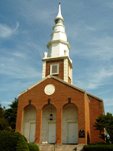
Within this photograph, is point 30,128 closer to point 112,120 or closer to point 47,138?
point 47,138

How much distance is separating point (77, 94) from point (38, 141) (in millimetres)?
7524

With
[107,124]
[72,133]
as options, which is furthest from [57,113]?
[107,124]

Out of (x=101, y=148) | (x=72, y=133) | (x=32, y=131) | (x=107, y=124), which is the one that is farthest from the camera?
(x=32, y=131)

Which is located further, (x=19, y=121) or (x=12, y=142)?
(x=19, y=121)

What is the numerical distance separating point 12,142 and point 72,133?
12826mm

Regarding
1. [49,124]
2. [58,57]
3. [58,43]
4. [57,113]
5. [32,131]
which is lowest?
[32,131]

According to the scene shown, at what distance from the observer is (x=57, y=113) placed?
114 ft

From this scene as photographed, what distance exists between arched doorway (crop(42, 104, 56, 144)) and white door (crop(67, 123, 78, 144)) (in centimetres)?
190

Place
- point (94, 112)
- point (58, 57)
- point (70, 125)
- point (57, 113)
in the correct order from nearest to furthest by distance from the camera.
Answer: point (57, 113), point (70, 125), point (94, 112), point (58, 57)

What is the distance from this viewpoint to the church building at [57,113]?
34.0 m

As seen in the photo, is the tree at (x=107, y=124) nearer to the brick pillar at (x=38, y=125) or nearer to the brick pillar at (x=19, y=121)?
the brick pillar at (x=38, y=125)

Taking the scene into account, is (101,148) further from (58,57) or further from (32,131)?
(58,57)

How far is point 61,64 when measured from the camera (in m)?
43.6

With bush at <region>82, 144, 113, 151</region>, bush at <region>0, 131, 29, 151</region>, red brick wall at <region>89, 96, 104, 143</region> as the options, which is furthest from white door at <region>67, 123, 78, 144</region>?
bush at <region>0, 131, 29, 151</region>
